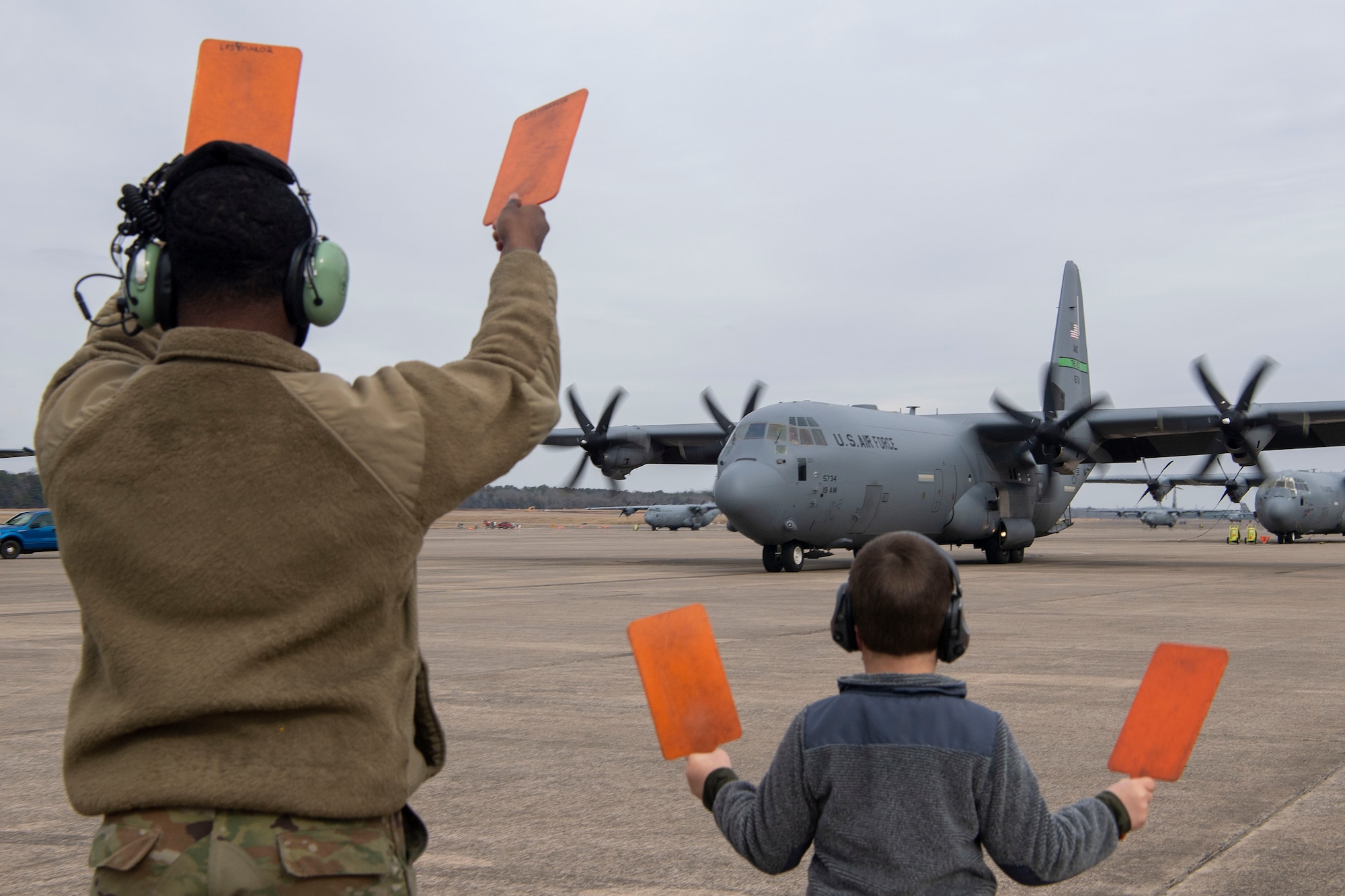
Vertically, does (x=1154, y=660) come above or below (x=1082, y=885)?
above

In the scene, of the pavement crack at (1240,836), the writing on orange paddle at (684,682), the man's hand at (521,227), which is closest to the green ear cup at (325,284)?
the man's hand at (521,227)

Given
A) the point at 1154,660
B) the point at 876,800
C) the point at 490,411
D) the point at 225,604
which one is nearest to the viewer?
the point at 225,604

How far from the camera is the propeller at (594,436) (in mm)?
29016

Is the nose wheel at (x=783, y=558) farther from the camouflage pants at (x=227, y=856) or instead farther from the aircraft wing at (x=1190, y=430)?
the camouflage pants at (x=227, y=856)

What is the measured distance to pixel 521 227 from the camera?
213 cm

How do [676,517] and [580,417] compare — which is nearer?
[580,417]

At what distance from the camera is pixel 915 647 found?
91.0 inches

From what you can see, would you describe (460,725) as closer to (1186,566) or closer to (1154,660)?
(1154,660)

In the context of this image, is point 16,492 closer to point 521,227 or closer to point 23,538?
point 23,538

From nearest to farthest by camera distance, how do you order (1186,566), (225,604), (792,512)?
(225,604) → (792,512) → (1186,566)

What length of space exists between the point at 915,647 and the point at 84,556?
1486 mm

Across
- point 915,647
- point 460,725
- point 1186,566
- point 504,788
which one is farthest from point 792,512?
point 915,647

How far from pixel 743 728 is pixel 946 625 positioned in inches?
201

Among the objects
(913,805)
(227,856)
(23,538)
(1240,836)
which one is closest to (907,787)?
(913,805)
